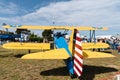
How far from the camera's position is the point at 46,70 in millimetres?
12352

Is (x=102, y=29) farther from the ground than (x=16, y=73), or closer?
farther from the ground

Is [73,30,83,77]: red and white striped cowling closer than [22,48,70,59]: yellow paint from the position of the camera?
Yes

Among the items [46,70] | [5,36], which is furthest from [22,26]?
[5,36]

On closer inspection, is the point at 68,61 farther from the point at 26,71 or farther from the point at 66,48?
the point at 26,71

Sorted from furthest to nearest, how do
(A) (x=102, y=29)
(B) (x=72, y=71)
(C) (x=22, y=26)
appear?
(A) (x=102, y=29) → (C) (x=22, y=26) → (B) (x=72, y=71)

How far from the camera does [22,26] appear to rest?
55.7 ft

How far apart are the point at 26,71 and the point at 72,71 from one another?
3274 mm

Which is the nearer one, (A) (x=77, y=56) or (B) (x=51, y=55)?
(A) (x=77, y=56)

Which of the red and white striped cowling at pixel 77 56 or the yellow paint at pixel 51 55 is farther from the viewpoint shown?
the yellow paint at pixel 51 55

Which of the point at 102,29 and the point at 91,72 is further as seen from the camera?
the point at 102,29

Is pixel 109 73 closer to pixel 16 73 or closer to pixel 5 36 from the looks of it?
pixel 16 73

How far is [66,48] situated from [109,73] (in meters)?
2.71

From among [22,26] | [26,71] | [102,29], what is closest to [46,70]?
[26,71]

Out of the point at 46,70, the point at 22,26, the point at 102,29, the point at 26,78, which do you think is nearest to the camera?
the point at 26,78
